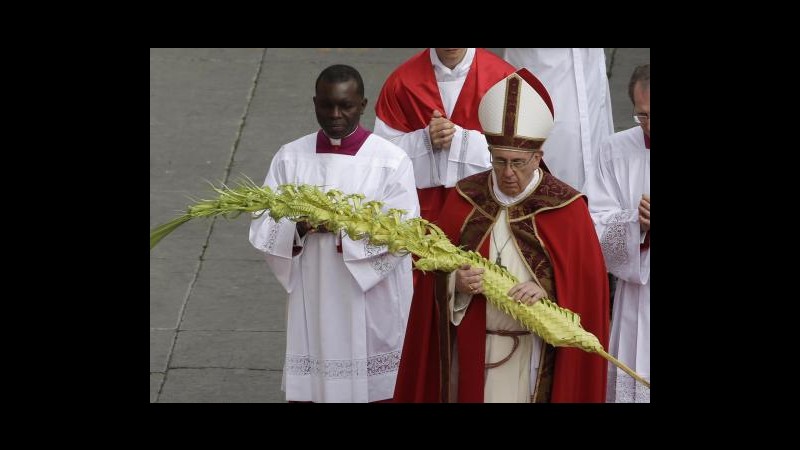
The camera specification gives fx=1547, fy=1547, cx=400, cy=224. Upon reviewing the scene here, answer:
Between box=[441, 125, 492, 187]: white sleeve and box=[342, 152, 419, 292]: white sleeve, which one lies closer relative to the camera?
box=[342, 152, 419, 292]: white sleeve

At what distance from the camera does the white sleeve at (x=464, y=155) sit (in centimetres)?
788

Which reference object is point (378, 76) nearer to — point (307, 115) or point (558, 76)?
point (307, 115)

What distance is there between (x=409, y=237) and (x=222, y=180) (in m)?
5.20

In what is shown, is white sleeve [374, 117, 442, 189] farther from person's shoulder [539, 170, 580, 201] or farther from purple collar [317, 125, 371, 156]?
person's shoulder [539, 170, 580, 201]

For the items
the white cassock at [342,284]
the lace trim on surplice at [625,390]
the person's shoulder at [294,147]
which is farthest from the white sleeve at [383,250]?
the lace trim on surplice at [625,390]

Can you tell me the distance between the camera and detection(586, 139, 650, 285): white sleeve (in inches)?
270

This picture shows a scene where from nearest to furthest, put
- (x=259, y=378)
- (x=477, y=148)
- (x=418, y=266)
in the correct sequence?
(x=418, y=266) → (x=477, y=148) → (x=259, y=378)

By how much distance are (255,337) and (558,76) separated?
2332mm

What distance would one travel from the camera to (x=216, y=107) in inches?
474

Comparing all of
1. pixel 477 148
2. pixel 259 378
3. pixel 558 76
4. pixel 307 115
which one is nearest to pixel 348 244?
pixel 477 148

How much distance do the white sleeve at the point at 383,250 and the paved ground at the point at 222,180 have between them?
152 centimetres

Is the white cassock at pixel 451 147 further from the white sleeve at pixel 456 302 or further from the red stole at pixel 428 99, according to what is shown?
the white sleeve at pixel 456 302

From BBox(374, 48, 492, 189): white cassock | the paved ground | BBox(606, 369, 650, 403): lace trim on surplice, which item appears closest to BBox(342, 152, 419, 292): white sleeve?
BBox(374, 48, 492, 189): white cassock

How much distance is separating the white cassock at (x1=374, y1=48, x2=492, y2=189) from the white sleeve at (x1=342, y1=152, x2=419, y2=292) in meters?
0.74
